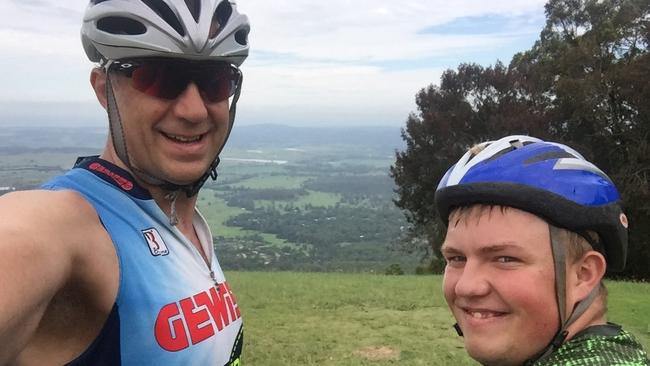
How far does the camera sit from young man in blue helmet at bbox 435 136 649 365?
1.67 m

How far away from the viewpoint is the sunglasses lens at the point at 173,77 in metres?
1.80

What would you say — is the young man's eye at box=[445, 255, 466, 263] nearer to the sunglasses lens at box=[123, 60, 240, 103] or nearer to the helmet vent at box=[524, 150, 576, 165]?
the helmet vent at box=[524, 150, 576, 165]

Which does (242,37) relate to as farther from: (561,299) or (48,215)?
(561,299)

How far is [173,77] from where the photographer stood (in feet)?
5.97

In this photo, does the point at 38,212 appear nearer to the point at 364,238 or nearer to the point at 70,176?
the point at 70,176

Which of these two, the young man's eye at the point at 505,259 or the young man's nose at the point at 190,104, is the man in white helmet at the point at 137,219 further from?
the young man's eye at the point at 505,259

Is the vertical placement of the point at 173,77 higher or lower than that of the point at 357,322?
higher

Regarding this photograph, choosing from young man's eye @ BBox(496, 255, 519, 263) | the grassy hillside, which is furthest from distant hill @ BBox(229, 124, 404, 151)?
young man's eye @ BBox(496, 255, 519, 263)

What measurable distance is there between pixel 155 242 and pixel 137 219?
0.08 metres

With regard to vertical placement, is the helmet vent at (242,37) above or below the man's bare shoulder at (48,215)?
above

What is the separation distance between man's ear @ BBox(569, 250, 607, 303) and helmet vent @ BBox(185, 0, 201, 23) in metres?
1.42

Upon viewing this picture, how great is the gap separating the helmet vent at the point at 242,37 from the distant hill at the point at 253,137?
61.0 metres

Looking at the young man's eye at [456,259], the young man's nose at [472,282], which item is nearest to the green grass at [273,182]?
the young man's eye at [456,259]

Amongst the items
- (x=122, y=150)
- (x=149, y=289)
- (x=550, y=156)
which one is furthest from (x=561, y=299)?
(x=122, y=150)
